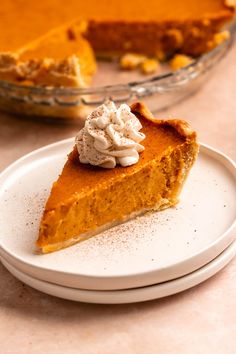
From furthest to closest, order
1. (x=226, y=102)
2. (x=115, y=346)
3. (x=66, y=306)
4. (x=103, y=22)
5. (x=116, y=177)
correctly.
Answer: (x=103, y=22) < (x=226, y=102) < (x=116, y=177) < (x=66, y=306) < (x=115, y=346)

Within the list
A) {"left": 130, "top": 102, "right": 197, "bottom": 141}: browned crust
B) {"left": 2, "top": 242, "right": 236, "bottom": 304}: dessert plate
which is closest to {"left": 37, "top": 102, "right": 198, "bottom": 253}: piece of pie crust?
{"left": 130, "top": 102, "right": 197, "bottom": 141}: browned crust

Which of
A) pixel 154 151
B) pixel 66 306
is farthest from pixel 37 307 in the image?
pixel 154 151

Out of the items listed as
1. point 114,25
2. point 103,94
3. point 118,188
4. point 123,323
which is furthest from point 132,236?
point 114,25

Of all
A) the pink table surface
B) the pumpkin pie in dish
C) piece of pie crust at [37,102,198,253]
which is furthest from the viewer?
the pumpkin pie in dish

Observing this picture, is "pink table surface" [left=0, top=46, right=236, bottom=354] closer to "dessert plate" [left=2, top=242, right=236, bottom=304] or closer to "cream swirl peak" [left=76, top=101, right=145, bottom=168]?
"dessert plate" [left=2, top=242, right=236, bottom=304]

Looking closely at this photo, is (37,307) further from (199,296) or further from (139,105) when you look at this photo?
(139,105)
